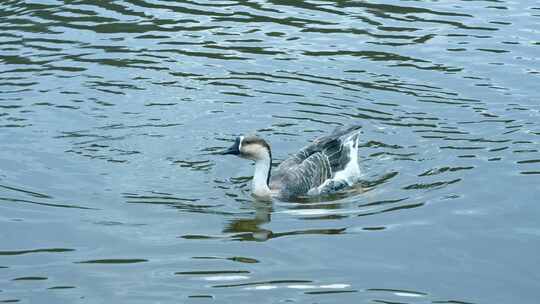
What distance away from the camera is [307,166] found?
16.3 m

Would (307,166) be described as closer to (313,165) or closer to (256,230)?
(313,165)

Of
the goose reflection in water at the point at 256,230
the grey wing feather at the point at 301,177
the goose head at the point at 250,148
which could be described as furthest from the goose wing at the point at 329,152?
the goose reflection in water at the point at 256,230

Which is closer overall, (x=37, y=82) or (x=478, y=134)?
(x=478, y=134)

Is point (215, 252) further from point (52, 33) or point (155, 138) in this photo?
point (52, 33)

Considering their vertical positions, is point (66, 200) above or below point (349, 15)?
below

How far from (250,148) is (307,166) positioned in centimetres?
98

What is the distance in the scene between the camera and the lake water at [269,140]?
12688 mm

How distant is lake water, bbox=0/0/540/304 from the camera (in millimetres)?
12688

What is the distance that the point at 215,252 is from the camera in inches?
527

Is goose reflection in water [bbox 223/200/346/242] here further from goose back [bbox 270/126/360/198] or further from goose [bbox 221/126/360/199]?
goose back [bbox 270/126/360/198]

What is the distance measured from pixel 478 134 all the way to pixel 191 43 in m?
7.17

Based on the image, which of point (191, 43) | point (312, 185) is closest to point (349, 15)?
point (191, 43)

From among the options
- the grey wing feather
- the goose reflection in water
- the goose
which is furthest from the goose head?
the goose reflection in water

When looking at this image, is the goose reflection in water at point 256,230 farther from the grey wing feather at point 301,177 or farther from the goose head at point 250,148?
the goose head at point 250,148
